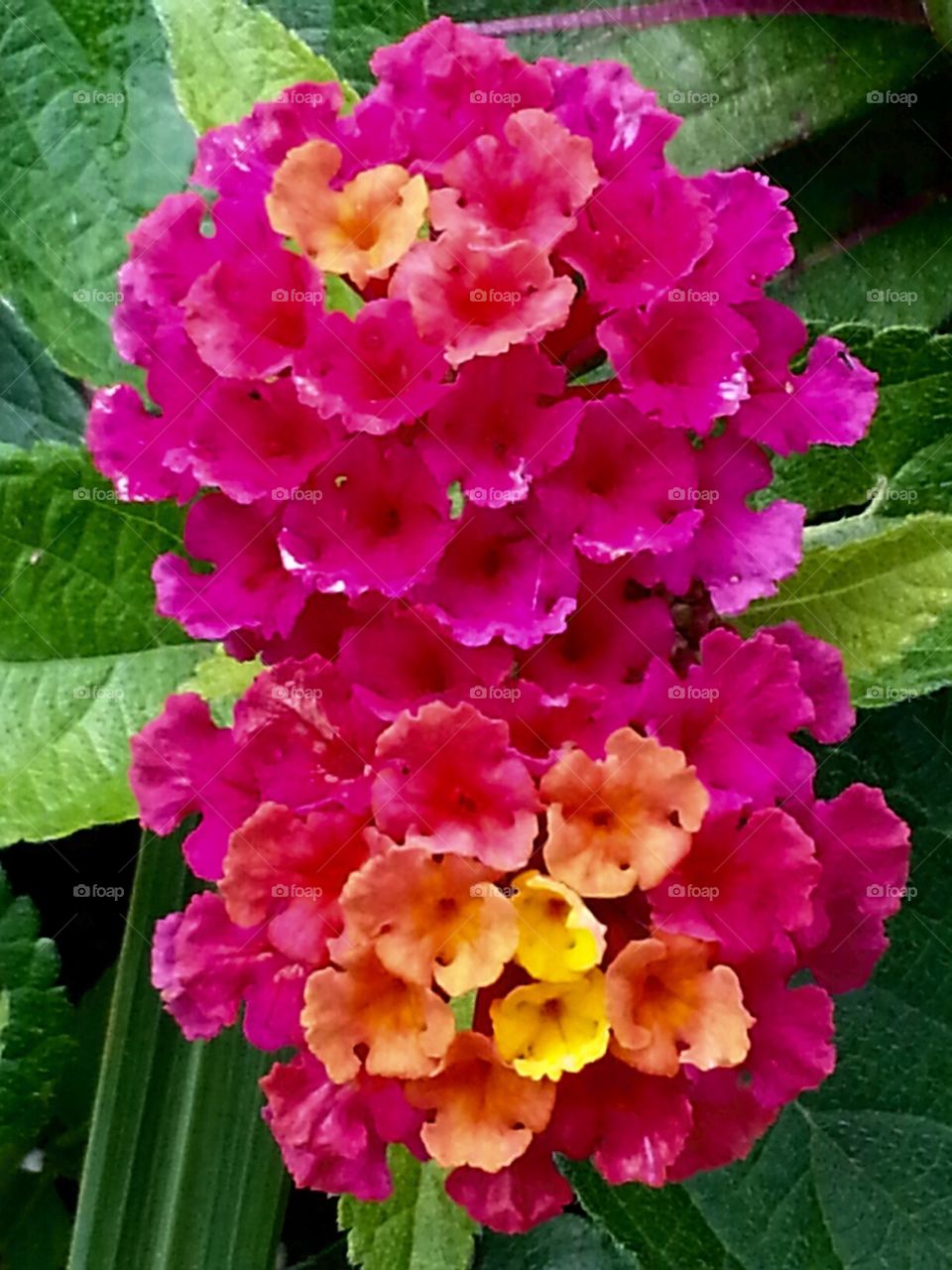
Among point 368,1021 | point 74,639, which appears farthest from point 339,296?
point 368,1021

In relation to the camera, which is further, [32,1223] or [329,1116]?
[32,1223]

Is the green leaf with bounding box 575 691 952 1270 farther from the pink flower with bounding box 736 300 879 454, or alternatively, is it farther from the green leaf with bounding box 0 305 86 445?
the green leaf with bounding box 0 305 86 445

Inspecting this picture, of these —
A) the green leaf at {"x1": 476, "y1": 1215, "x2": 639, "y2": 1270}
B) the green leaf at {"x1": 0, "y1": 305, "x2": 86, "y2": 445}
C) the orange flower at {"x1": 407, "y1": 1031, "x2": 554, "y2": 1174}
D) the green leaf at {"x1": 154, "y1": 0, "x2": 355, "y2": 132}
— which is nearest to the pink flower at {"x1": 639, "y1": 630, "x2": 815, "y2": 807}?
the orange flower at {"x1": 407, "y1": 1031, "x2": 554, "y2": 1174}

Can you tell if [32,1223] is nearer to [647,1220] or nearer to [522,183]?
[647,1220]

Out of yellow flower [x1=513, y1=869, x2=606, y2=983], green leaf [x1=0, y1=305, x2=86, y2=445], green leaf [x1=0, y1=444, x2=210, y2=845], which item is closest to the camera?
yellow flower [x1=513, y1=869, x2=606, y2=983]

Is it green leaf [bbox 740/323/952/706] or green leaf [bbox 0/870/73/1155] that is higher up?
green leaf [bbox 740/323/952/706]

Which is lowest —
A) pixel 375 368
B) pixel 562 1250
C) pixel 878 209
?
pixel 562 1250

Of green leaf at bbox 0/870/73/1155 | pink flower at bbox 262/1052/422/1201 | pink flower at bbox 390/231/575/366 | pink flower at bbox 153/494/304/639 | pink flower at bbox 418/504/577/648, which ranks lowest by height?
green leaf at bbox 0/870/73/1155
